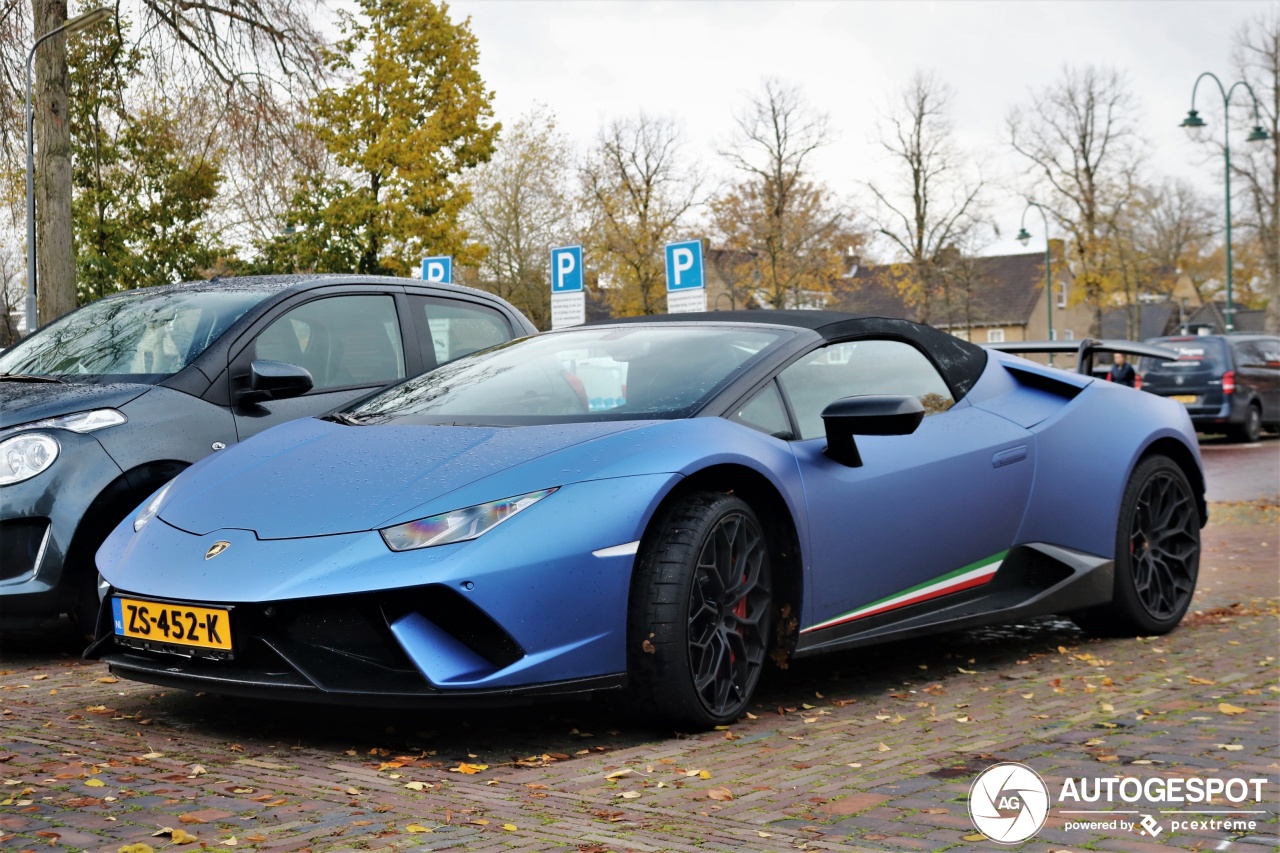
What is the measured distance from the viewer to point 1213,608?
711cm

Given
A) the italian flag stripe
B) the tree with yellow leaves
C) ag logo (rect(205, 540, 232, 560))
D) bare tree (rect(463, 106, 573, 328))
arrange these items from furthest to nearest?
bare tree (rect(463, 106, 573, 328)) < the tree with yellow leaves < the italian flag stripe < ag logo (rect(205, 540, 232, 560))

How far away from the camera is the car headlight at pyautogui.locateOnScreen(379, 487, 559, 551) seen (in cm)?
383

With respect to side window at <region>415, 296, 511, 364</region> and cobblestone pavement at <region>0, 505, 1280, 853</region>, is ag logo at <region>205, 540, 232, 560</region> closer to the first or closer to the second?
cobblestone pavement at <region>0, 505, 1280, 853</region>

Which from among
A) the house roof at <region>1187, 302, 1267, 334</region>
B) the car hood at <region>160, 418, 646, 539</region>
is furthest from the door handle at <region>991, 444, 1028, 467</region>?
the house roof at <region>1187, 302, 1267, 334</region>

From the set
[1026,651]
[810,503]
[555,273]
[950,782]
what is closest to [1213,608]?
[1026,651]

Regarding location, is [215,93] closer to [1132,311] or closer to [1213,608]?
[1213,608]

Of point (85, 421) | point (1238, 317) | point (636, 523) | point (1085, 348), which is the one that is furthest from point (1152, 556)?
point (1238, 317)

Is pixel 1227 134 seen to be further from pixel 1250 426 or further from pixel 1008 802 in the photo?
pixel 1008 802

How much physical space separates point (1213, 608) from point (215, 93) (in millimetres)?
13839

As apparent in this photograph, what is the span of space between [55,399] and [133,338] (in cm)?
69

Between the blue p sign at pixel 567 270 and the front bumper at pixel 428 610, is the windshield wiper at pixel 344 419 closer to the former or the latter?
the front bumper at pixel 428 610

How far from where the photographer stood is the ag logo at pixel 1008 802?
328 centimetres

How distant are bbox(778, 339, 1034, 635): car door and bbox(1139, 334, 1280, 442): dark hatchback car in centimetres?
1846

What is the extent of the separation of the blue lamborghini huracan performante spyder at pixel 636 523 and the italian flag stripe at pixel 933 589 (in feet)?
0.04
